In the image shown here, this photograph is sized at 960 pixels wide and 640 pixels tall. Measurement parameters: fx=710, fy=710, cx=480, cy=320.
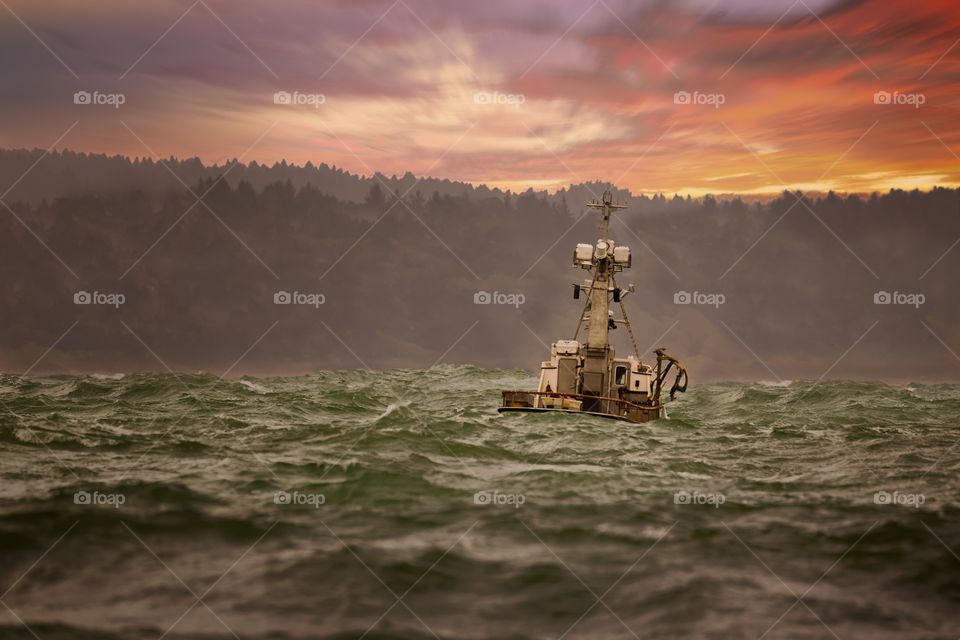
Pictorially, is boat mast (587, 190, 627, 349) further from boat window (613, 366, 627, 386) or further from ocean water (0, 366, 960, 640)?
ocean water (0, 366, 960, 640)

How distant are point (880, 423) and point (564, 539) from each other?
3323 centimetres

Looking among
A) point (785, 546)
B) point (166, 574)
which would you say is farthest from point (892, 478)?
point (166, 574)

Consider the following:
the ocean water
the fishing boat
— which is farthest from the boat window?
the ocean water

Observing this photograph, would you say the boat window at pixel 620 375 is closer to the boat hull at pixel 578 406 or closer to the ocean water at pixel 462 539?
the boat hull at pixel 578 406

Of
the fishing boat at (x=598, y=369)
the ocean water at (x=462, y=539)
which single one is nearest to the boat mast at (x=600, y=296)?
the fishing boat at (x=598, y=369)

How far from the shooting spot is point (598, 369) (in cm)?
3809

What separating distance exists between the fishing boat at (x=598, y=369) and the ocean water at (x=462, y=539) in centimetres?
882

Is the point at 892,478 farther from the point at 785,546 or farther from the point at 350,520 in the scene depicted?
the point at 350,520

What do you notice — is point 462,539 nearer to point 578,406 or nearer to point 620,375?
point 578,406

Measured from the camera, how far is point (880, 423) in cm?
4062

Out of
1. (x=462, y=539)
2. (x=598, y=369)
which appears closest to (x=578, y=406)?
(x=598, y=369)

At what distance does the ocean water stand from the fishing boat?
8.82 metres

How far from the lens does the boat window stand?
39.0 meters

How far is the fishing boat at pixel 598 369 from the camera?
1439 inches
